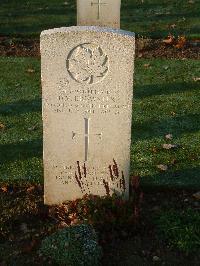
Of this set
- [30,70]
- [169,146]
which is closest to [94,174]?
[169,146]

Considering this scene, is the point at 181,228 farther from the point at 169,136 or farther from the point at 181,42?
the point at 181,42

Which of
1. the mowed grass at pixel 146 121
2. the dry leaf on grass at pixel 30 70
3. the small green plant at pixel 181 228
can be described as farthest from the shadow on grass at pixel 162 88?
the small green plant at pixel 181 228

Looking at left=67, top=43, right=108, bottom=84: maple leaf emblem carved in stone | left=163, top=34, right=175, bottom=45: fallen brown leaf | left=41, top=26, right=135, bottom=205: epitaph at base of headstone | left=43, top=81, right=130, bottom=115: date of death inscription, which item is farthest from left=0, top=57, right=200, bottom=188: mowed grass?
left=67, top=43, right=108, bottom=84: maple leaf emblem carved in stone

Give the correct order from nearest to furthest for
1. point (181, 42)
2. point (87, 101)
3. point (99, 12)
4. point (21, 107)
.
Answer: point (87, 101), point (21, 107), point (99, 12), point (181, 42)

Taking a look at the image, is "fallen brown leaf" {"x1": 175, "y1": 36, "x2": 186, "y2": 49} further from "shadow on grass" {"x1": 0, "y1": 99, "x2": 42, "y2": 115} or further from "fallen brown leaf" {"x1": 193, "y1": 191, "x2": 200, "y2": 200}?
"fallen brown leaf" {"x1": 193, "y1": 191, "x2": 200, "y2": 200}

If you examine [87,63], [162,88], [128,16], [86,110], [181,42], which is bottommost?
[162,88]

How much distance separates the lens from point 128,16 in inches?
517

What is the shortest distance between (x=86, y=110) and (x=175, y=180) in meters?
1.67

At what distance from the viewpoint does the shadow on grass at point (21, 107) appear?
26.0ft

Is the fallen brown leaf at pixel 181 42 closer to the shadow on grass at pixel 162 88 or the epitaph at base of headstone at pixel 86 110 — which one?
the shadow on grass at pixel 162 88

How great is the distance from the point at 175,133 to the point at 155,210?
197 centimetres

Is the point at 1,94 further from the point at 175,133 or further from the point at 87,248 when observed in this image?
the point at 87,248

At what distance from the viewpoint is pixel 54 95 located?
191 inches

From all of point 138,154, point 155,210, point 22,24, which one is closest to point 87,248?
point 155,210
